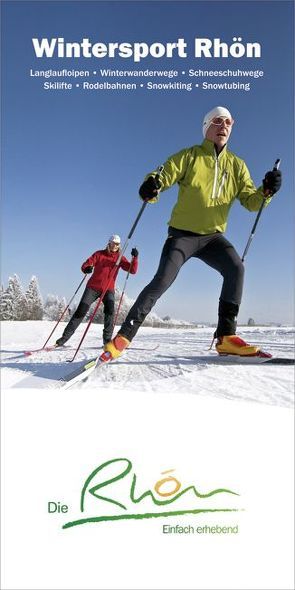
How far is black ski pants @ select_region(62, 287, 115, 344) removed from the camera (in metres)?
4.75

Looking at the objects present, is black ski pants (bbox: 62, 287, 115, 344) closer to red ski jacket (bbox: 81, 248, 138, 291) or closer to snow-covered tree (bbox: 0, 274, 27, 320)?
red ski jacket (bbox: 81, 248, 138, 291)

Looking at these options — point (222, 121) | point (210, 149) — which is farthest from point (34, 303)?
point (222, 121)

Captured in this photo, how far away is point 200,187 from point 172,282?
59 cm

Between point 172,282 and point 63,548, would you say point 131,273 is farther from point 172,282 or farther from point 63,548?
point 63,548

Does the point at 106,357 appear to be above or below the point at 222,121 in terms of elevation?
below

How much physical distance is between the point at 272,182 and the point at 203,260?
0.61 meters

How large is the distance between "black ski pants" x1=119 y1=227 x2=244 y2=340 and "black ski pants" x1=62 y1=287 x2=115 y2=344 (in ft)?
7.95

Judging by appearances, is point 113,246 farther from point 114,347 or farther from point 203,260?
point 114,347

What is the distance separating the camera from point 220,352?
2.52m

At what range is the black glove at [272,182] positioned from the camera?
2.45 meters

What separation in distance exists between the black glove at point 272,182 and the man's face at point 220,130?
1.14ft

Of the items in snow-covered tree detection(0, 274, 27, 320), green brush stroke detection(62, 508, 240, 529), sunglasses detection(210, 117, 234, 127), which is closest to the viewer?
green brush stroke detection(62, 508, 240, 529)

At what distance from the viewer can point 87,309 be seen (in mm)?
4859

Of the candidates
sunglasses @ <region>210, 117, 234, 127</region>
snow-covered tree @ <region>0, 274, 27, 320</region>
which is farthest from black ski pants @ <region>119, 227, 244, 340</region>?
snow-covered tree @ <region>0, 274, 27, 320</region>
